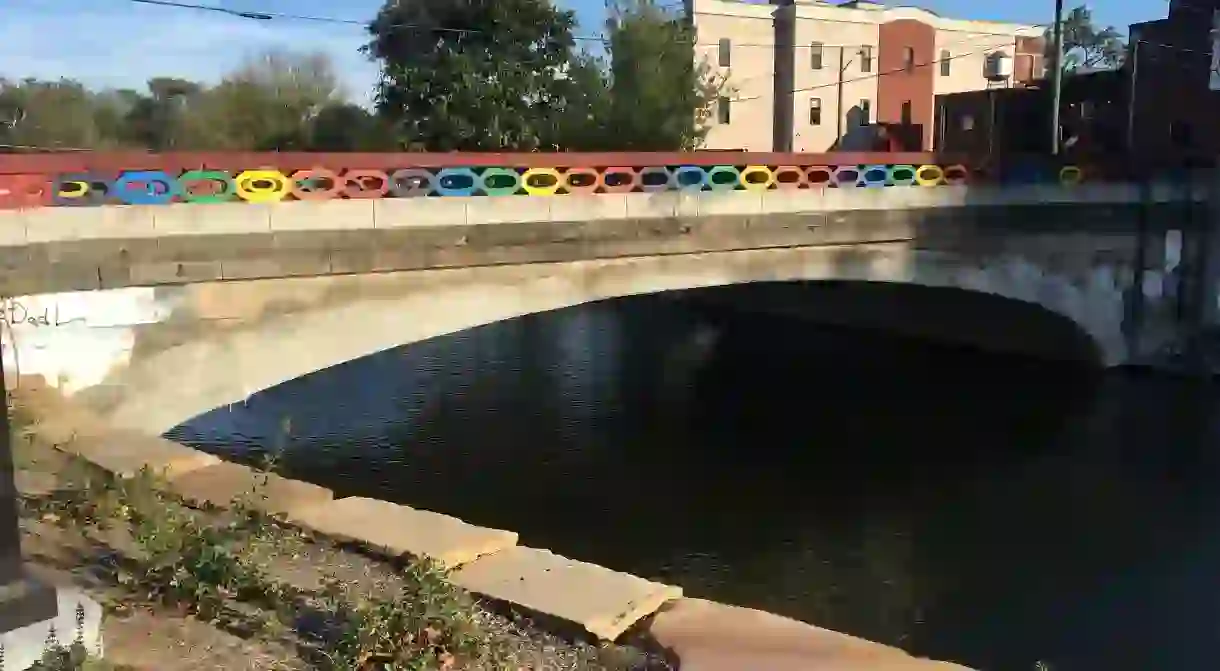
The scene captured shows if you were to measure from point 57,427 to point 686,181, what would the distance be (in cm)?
937

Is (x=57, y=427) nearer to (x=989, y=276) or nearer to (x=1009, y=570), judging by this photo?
(x=1009, y=570)

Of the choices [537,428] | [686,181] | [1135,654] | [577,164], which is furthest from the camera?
[537,428]

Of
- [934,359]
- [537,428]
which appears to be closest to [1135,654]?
[537,428]

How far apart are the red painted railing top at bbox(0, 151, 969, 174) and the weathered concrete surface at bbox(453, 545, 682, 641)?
699 cm

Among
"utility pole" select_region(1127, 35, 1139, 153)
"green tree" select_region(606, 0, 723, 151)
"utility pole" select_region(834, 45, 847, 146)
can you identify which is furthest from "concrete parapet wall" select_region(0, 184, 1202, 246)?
"utility pole" select_region(834, 45, 847, 146)

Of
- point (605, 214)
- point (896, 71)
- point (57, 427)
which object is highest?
point (896, 71)

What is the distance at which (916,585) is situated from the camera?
12.3m

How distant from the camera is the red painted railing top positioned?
37.3 ft

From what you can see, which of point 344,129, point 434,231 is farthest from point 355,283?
point 344,129

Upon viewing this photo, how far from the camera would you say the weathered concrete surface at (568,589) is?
6570mm

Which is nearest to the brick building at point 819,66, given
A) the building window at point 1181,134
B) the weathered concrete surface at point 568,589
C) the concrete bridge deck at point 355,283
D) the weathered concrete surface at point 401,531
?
the building window at point 1181,134

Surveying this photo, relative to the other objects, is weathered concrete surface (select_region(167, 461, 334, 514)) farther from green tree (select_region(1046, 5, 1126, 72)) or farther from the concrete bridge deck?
green tree (select_region(1046, 5, 1126, 72))

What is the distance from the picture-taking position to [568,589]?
7039 mm

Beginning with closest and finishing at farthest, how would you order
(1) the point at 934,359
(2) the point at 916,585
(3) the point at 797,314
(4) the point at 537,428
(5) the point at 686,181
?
(2) the point at 916,585 → (5) the point at 686,181 → (4) the point at 537,428 → (1) the point at 934,359 → (3) the point at 797,314
